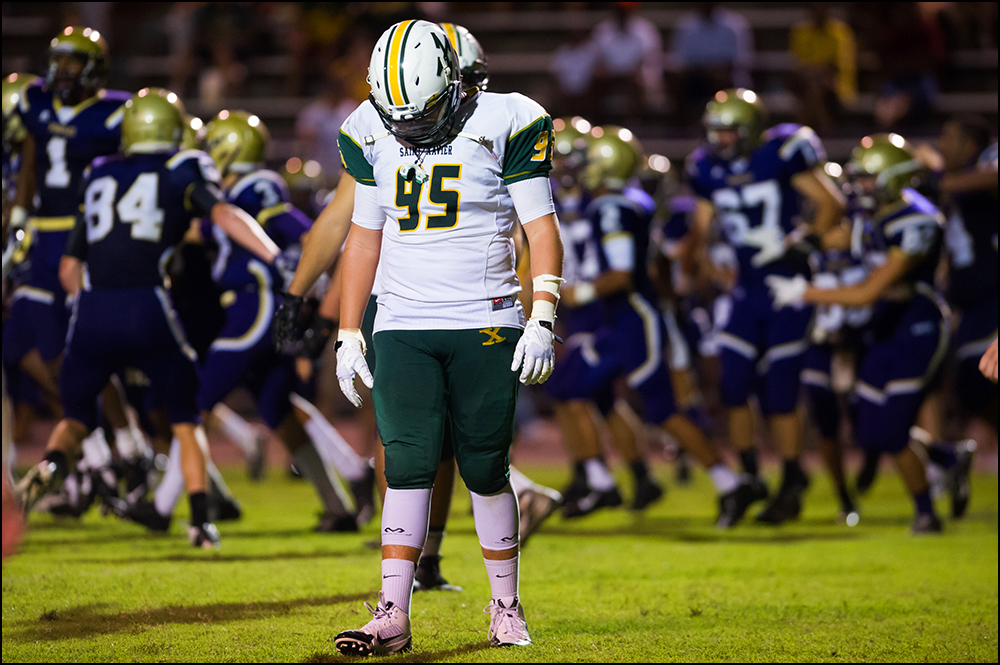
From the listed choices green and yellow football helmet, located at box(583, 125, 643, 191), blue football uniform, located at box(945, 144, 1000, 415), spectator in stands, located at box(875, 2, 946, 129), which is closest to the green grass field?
blue football uniform, located at box(945, 144, 1000, 415)

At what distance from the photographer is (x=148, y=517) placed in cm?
597

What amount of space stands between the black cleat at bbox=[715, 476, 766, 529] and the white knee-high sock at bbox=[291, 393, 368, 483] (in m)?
2.08

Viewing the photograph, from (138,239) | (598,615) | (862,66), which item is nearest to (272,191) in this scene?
(138,239)

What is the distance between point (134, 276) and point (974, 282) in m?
5.09

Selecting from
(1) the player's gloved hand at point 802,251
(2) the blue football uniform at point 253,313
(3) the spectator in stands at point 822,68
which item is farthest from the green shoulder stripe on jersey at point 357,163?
(3) the spectator in stands at point 822,68

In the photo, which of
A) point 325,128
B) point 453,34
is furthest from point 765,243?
point 325,128

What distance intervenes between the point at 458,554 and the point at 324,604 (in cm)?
133

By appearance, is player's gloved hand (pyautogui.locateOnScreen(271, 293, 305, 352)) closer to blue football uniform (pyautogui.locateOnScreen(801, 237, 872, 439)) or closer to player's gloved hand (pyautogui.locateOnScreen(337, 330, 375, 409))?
player's gloved hand (pyautogui.locateOnScreen(337, 330, 375, 409))

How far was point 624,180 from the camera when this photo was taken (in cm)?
740

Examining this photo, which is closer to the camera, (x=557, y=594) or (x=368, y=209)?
(x=368, y=209)

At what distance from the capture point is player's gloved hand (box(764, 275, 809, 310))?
21.6ft

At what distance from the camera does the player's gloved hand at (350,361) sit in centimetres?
357

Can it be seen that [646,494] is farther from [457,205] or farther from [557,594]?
[457,205]

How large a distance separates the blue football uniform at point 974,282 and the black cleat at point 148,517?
484cm
